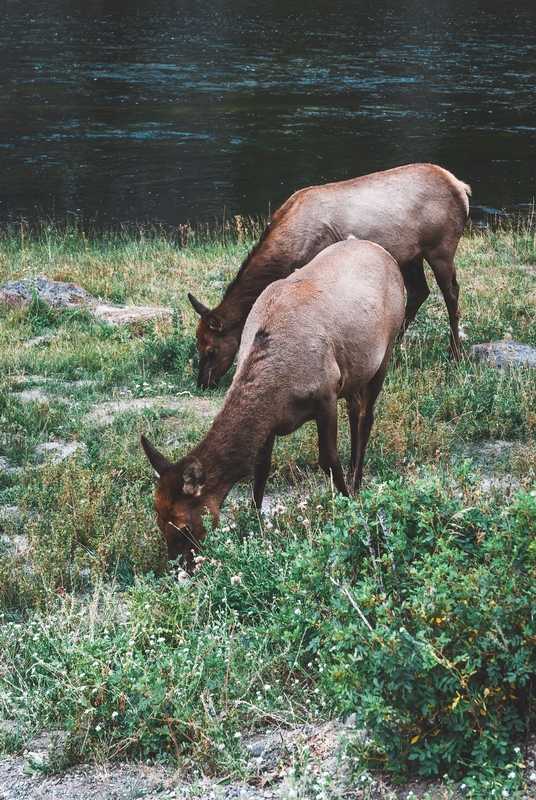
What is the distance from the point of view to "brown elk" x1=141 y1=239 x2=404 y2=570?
5523mm

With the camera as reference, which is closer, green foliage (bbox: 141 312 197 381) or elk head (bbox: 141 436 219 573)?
elk head (bbox: 141 436 219 573)

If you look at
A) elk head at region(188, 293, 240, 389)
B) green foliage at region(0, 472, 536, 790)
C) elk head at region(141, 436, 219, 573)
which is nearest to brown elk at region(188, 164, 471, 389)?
elk head at region(188, 293, 240, 389)

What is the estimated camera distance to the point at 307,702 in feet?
13.7

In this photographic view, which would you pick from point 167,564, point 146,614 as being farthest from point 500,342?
point 146,614

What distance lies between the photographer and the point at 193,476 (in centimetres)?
542

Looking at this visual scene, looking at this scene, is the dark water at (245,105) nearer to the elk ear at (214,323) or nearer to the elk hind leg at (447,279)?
the elk hind leg at (447,279)

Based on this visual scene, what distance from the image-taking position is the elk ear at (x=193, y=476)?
5.36m

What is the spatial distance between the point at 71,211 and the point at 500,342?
45.2 feet

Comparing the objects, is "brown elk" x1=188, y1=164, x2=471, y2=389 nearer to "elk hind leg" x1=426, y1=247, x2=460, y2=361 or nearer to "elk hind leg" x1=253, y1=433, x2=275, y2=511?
"elk hind leg" x1=426, y1=247, x2=460, y2=361

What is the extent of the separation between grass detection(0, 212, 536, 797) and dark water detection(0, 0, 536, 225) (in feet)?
41.8

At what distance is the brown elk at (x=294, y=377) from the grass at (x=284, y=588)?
1.00 feet

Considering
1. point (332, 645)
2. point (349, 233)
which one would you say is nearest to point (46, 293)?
point (349, 233)

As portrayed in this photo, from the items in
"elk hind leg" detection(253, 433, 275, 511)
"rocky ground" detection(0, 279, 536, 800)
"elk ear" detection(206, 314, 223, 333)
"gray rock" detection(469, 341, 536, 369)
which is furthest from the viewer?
"elk ear" detection(206, 314, 223, 333)

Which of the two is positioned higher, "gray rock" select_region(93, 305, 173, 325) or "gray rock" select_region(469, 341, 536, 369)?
"gray rock" select_region(469, 341, 536, 369)
